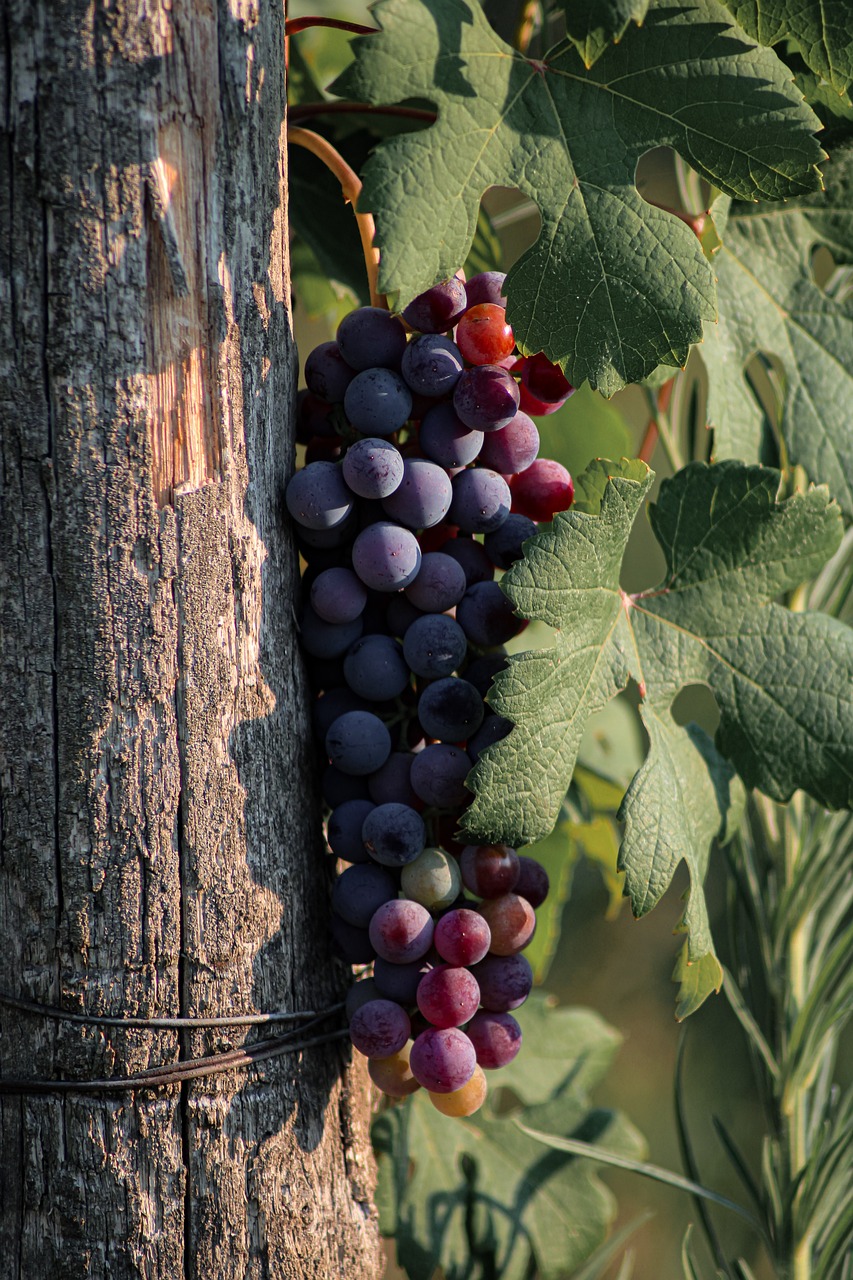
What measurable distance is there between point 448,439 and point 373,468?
7 cm

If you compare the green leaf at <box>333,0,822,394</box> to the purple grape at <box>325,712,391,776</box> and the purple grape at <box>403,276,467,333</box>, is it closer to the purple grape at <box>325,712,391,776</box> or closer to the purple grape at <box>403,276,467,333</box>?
the purple grape at <box>403,276,467,333</box>

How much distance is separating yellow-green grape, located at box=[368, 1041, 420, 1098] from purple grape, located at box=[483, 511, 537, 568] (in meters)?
0.39

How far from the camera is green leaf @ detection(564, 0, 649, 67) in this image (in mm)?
684

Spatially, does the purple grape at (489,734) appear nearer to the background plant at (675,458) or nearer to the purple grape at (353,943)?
the background plant at (675,458)

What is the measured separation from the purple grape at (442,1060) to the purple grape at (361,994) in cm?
5

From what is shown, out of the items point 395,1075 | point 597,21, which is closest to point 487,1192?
point 395,1075

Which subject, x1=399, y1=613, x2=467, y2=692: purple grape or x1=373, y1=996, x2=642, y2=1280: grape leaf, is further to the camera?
x1=373, y1=996, x2=642, y2=1280: grape leaf

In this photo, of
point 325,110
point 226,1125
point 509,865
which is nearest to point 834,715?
point 509,865

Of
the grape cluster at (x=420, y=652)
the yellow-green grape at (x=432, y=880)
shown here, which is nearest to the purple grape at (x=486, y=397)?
the grape cluster at (x=420, y=652)

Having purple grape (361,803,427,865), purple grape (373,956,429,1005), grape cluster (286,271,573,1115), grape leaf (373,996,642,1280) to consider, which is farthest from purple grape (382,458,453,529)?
grape leaf (373,996,642,1280)

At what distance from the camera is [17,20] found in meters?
0.62

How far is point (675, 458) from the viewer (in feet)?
3.62

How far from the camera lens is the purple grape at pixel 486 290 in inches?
31.5

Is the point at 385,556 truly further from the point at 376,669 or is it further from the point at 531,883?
the point at 531,883
